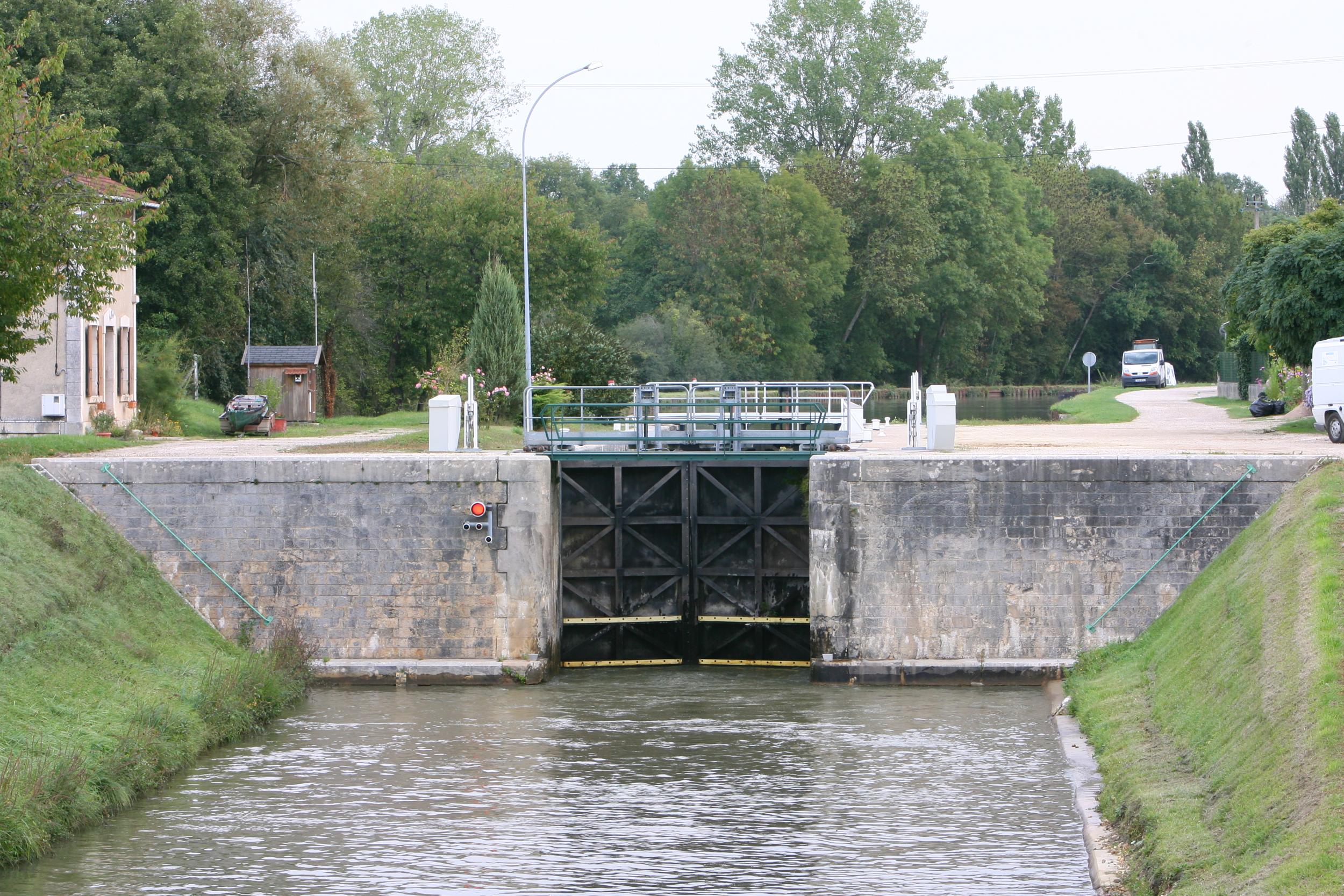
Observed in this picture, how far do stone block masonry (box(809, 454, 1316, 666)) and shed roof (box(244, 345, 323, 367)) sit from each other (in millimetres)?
27156

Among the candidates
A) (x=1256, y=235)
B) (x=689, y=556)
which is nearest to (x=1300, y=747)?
(x=689, y=556)

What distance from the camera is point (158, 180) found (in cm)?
4575

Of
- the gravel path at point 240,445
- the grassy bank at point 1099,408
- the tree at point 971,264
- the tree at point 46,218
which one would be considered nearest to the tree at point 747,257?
the tree at point 971,264

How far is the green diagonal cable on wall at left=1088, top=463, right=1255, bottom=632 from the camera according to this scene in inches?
781

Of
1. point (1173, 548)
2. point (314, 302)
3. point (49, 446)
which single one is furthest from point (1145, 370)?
point (49, 446)

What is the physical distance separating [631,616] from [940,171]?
63.8 meters

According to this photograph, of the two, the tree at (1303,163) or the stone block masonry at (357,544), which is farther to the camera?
the tree at (1303,163)

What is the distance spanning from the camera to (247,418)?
35469mm

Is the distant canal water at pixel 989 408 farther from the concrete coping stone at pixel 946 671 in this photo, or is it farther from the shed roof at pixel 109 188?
the concrete coping stone at pixel 946 671

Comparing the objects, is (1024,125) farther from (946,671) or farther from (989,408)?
(946,671)

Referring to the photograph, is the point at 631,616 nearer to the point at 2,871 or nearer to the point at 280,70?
the point at 2,871

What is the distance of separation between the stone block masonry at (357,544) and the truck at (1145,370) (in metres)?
52.4

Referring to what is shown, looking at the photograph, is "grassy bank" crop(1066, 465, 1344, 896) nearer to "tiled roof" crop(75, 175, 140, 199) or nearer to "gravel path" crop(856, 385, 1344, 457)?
"gravel path" crop(856, 385, 1344, 457)

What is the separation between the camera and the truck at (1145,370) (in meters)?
67.8
